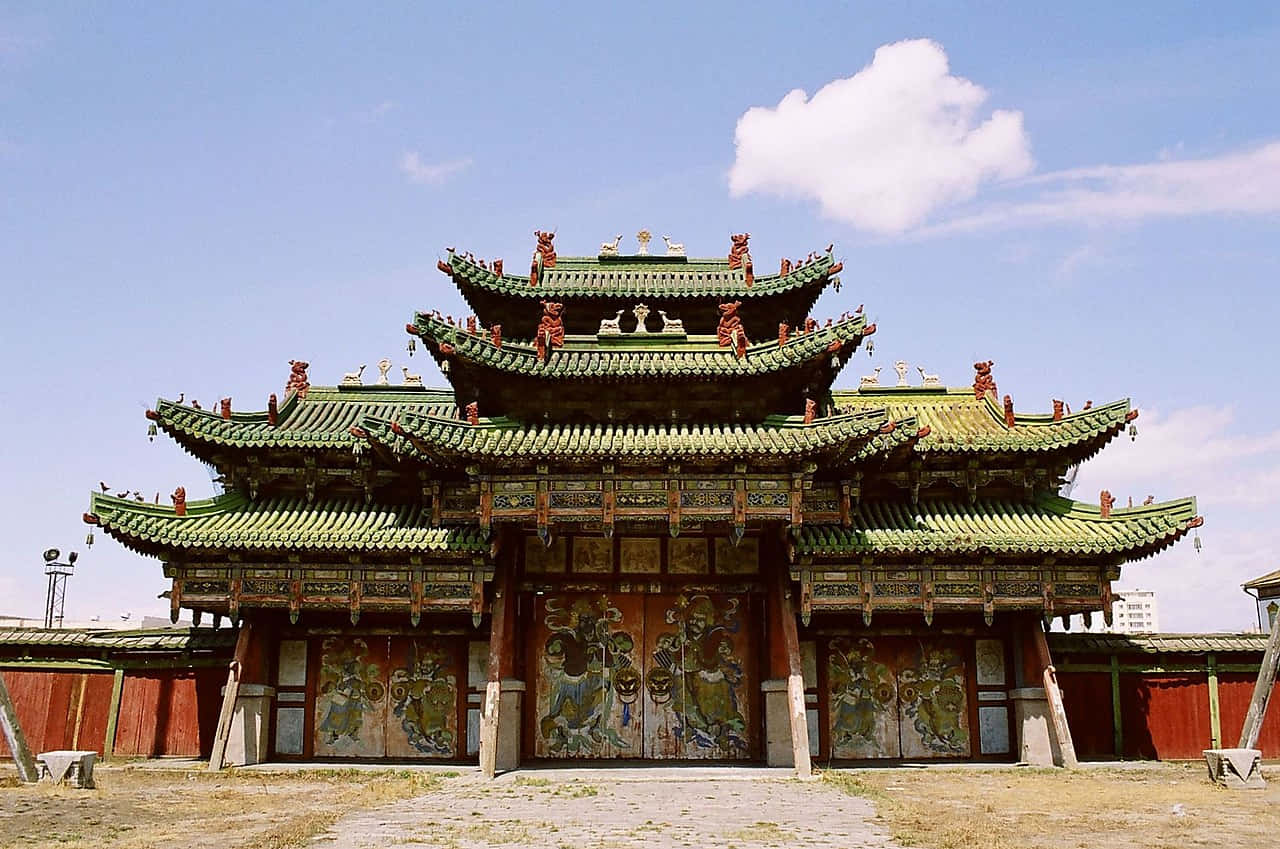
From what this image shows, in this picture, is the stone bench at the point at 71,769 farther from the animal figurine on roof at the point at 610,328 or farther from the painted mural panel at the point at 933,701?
the painted mural panel at the point at 933,701

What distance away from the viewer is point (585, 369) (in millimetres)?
23141

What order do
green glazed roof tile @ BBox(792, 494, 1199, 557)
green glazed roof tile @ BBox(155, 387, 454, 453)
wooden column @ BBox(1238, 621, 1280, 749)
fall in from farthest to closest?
green glazed roof tile @ BBox(155, 387, 454, 453) < green glazed roof tile @ BBox(792, 494, 1199, 557) < wooden column @ BBox(1238, 621, 1280, 749)

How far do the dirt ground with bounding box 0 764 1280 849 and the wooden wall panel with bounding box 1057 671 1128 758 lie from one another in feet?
7.57

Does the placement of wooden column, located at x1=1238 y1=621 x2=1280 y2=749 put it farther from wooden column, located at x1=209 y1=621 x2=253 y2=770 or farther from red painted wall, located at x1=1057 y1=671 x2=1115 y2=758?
wooden column, located at x1=209 y1=621 x2=253 y2=770

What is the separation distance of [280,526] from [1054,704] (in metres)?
16.7

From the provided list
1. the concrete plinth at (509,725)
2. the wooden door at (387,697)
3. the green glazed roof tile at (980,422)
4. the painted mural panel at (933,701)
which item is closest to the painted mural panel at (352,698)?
the wooden door at (387,697)

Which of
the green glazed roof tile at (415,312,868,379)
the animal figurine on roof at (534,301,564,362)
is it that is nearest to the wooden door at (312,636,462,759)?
the green glazed roof tile at (415,312,868,379)

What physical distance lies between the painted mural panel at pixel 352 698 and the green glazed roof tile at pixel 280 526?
2719 mm

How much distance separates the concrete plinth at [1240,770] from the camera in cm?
1928

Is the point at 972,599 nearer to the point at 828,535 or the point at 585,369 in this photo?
the point at 828,535

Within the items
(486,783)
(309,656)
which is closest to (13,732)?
(309,656)

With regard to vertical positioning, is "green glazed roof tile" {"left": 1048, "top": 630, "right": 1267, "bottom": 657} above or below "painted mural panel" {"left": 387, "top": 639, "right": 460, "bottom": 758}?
above

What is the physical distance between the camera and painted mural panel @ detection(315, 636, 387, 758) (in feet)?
78.0

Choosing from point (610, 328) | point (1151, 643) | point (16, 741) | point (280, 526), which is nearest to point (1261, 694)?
point (1151, 643)
